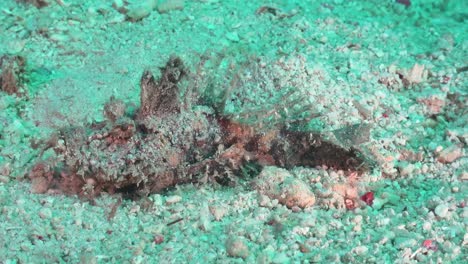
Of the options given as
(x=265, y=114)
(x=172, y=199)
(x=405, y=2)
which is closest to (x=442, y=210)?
(x=265, y=114)

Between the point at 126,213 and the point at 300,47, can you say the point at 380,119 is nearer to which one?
the point at 300,47

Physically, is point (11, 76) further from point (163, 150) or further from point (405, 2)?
point (405, 2)

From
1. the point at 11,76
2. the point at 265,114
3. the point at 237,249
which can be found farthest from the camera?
the point at 11,76

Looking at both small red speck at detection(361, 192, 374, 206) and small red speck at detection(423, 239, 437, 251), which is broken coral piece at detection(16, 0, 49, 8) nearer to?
small red speck at detection(361, 192, 374, 206)

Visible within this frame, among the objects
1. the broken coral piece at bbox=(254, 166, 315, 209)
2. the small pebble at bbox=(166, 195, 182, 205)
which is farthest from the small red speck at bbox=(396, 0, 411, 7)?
the small pebble at bbox=(166, 195, 182, 205)

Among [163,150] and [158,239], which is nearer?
[158,239]

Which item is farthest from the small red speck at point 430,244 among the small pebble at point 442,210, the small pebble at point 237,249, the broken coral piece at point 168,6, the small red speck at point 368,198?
the broken coral piece at point 168,6

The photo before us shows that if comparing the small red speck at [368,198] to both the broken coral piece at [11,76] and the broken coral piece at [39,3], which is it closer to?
the broken coral piece at [11,76]
